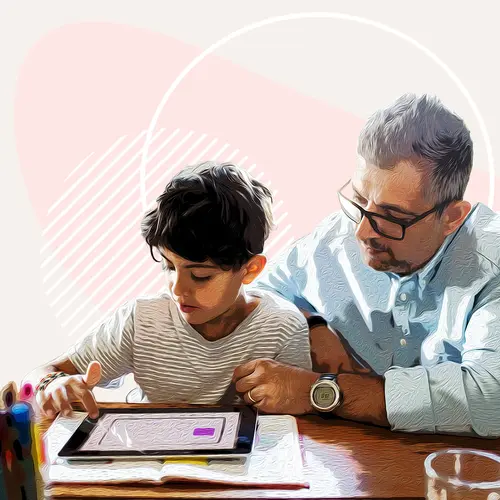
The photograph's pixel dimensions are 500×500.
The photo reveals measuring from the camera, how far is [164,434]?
1372 mm

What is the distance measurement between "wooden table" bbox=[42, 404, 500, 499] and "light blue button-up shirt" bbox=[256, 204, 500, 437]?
56 mm

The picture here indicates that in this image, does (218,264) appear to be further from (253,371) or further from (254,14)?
(254,14)

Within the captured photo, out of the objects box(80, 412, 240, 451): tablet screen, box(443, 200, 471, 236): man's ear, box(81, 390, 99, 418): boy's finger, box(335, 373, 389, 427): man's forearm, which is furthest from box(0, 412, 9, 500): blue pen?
box(443, 200, 471, 236): man's ear

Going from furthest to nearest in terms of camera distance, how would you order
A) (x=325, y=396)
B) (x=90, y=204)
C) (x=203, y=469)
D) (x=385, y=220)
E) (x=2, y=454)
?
(x=90, y=204)
(x=385, y=220)
(x=325, y=396)
(x=203, y=469)
(x=2, y=454)

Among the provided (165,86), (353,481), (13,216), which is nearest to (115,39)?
(165,86)

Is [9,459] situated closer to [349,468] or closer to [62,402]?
[62,402]

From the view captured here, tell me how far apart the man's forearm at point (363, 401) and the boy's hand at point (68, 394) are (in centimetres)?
50

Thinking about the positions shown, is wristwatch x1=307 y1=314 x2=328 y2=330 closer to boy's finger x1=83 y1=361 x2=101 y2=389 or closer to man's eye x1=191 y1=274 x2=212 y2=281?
man's eye x1=191 y1=274 x2=212 y2=281

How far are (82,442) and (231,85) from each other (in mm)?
860

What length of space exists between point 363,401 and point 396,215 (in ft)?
1.34

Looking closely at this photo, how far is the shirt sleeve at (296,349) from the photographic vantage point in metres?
Result: 1.64

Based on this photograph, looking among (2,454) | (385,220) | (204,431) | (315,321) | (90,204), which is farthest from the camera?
(90,204)

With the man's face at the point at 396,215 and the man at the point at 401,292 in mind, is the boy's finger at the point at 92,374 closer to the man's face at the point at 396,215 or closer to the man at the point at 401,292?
the man at the point at 401,292

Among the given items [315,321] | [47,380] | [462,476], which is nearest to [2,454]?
[47,380]
